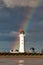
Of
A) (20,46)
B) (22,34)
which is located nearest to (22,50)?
(20,46)

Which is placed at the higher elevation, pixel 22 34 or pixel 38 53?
pixel 22 34

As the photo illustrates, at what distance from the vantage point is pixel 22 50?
480 ft

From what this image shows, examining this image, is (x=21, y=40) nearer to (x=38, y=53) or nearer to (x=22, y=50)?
(x=22, y=50)

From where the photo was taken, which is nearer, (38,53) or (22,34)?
(38,53)

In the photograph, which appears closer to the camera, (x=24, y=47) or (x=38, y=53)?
(x=38, y=53)

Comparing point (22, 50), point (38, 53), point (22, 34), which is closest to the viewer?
point (38, 53)

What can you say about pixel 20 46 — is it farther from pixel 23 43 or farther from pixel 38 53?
pixel 38 53

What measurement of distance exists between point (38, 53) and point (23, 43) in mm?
19346

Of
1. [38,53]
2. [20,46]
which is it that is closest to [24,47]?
[20,46]

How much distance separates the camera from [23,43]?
151m

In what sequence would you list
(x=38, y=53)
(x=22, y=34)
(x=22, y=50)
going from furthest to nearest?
(x=22, y=34)
(x=22, y=50)
(x=38, y=53)

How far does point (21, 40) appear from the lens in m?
153

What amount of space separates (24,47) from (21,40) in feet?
17.4

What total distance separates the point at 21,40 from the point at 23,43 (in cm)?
222
